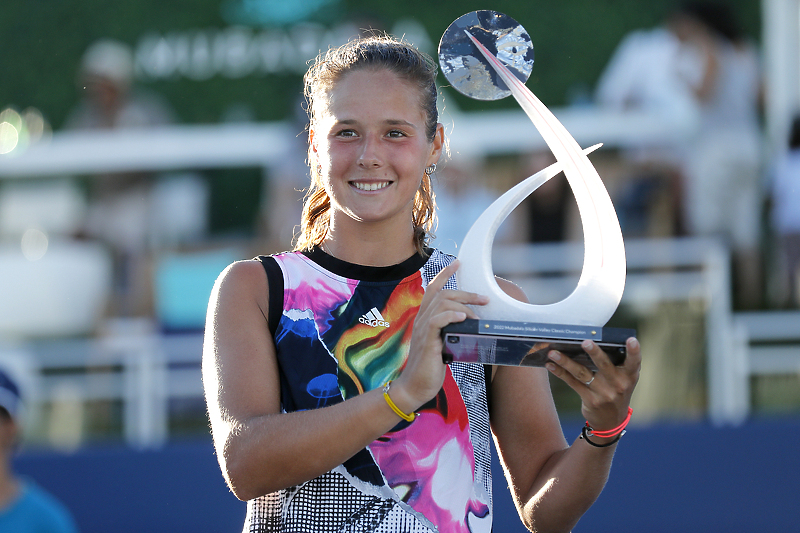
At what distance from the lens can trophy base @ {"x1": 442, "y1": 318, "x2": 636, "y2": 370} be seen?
5.29ft

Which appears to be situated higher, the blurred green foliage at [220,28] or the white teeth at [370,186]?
the blurred green foliage at [220,28]

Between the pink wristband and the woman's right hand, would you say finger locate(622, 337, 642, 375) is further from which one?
the woman's right hand

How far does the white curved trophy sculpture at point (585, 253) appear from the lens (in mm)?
1740

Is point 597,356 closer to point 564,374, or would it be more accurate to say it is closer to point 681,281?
point 564,374

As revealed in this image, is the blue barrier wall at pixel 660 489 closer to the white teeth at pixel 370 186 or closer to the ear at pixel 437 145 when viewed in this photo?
the ear at pixel 437 145

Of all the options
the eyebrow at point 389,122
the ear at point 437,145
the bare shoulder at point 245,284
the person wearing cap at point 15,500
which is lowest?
the person wearing cap at point 15,500

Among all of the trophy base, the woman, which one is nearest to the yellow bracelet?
the woman

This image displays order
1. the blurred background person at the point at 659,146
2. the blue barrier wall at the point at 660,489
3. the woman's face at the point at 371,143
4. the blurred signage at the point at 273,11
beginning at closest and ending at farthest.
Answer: the woman's face at the point at 371,143
the blue barrier wall at the point at 660,489
the blurred background person at the point at 659,146
the blurred signage at the point at 273,11

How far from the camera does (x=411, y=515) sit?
1737 mm

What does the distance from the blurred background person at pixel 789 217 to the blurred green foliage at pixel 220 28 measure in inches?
93.2

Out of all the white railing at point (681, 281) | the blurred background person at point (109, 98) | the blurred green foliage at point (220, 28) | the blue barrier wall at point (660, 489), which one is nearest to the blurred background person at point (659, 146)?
the white railing at point (681, 281)

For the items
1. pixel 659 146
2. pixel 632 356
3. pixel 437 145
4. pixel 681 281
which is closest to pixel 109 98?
pixel 659 146

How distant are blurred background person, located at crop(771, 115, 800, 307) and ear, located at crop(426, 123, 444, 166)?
133 inches

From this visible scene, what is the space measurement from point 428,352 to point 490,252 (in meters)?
0.25
